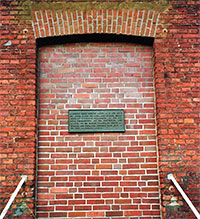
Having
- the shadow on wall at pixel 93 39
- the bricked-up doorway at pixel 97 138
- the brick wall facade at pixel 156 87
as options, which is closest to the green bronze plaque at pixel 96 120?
the bricked-up doorway at pixel 97 138

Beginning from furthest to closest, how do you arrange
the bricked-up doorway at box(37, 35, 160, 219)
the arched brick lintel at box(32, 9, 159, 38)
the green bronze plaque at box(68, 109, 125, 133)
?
the arched brick lintel at box(32, 9, 159, 38) → the green bronze plaque at box(68, 109, 125, 133) → the bricked-up doorway at box(37, 35, 160, 219)

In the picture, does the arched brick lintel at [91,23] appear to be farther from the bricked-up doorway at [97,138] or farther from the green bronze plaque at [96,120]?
the green bronze plaque at [96,120]

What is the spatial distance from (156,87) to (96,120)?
101 cm

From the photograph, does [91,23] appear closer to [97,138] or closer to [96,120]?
[96,120]

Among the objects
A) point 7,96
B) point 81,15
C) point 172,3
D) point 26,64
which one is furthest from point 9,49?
point 172,3

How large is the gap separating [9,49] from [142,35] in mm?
2016

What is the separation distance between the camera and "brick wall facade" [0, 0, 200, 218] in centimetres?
423

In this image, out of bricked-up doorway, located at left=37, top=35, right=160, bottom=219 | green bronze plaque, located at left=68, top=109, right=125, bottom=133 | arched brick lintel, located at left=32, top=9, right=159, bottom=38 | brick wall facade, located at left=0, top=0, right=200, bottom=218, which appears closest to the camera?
brick wall facade, located at left=0, top=0, right=200, bottom=218

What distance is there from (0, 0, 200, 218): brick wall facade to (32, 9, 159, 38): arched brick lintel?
15mm

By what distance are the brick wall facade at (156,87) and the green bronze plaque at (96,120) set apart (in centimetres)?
54

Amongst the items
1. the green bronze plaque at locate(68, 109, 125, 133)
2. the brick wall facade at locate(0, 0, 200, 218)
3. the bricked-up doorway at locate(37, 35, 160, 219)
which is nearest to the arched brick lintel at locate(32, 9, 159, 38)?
the brick wall facade at locate(0, 0, 200, 218)

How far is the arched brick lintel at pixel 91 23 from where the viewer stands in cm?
462

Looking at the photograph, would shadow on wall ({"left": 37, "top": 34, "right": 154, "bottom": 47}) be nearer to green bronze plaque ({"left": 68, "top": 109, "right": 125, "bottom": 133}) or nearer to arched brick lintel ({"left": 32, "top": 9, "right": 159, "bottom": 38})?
arched brick lintel ({"left": 32, "top": 9, "right": 159, "bottom": 38})

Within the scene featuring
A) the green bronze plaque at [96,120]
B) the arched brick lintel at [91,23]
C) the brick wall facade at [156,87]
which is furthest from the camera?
the arched brick lintel at [91,23]
